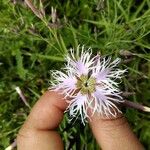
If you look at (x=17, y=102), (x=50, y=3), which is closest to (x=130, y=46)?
(x=50, y=3)

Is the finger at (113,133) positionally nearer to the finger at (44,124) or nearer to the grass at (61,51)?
the finger at (44,124)

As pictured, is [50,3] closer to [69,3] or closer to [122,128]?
[69,3]

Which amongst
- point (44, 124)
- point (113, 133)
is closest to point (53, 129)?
point (44, 124)

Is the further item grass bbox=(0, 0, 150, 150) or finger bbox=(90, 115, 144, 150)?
grass bbox=(0, 0, 150, 150)

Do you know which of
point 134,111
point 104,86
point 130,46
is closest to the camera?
point 104,86

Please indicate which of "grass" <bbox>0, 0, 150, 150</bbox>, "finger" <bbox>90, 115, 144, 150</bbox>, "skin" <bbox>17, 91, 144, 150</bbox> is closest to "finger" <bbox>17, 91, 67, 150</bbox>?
"skin" <bbox>17, 91, 144, 150</bbox>

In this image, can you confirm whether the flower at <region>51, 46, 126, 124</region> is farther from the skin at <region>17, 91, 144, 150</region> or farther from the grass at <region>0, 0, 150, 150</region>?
the grass at <region>0, 0, 150, 150</region>

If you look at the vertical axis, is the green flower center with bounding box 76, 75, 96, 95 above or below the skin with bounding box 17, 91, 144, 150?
above
